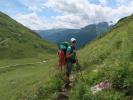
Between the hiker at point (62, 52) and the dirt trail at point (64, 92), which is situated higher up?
the hiker at point (62, 52)

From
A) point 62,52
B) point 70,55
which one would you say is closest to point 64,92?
point 70,55

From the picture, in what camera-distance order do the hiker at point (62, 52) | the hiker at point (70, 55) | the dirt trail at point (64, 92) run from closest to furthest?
the dirt trail at point (64, 92), the hiker at point (70, 55), the hiker at point (62, 52)

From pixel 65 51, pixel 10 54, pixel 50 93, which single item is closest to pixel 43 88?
pixel 50 93

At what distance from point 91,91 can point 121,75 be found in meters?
1.72

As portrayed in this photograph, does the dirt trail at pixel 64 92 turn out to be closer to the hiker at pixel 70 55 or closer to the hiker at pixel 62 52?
the hiker at pixel 70 55

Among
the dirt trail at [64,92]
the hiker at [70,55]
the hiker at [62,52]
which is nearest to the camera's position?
the dirt trail at [64,92]

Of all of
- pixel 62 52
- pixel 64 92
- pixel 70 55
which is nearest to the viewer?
pixel 64 92

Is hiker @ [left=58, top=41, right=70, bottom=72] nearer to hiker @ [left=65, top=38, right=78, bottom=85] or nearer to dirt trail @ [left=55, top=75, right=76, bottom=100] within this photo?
hiker @ [left=65, top=38, right=78, bottom=85]

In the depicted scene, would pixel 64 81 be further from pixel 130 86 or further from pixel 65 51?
pixel 130 86

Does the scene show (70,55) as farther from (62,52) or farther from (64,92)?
(64,92)

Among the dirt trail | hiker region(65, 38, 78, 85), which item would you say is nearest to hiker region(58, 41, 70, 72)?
hiker region(65, 38, 78, 85)

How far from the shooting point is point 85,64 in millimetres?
28922

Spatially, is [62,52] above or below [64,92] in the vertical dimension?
above

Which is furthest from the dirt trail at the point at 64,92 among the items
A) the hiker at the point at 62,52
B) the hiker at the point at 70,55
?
the hiker at the point at 62,52
